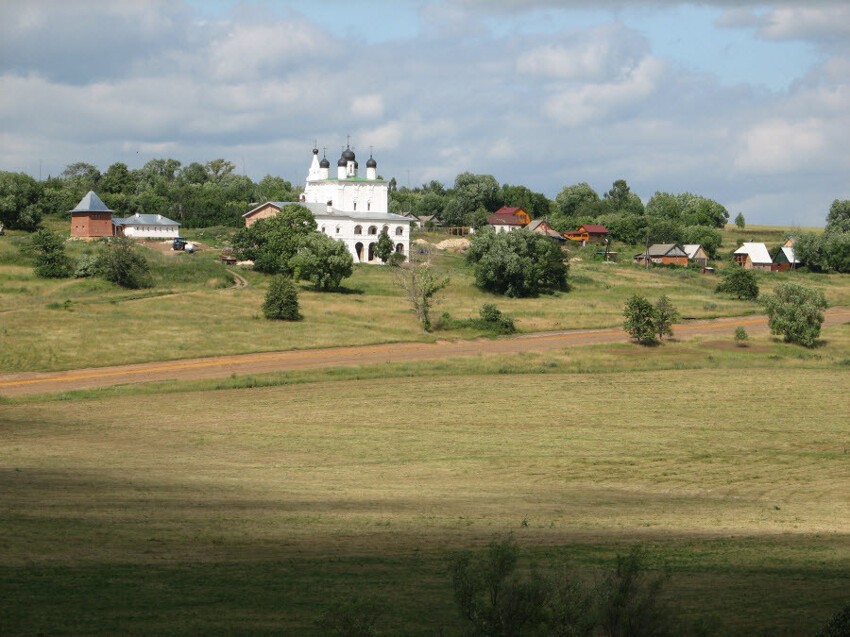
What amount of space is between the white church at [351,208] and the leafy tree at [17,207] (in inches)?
903

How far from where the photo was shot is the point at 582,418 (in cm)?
5319

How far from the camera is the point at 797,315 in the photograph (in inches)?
3054

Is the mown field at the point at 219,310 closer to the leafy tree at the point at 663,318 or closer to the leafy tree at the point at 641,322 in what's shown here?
the leafy tree at the point at 663,318

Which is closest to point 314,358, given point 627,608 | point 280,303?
point 280,303

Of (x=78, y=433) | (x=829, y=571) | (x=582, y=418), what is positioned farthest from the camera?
(x=582, y=418)

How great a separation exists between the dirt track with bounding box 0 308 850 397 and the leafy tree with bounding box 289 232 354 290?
21.3m

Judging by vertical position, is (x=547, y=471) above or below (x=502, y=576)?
below

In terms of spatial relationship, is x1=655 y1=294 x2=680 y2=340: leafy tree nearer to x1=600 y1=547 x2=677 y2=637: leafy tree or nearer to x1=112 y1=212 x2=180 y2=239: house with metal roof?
x1=600 y1=547 x2=677 y2=637: leafy tree

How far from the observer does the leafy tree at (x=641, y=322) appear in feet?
252

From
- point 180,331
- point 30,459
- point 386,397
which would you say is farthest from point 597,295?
point 30,459

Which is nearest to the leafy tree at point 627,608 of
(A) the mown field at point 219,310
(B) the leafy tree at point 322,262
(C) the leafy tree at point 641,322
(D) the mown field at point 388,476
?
(D) the mown field at point 388,476

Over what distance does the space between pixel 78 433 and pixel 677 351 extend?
40510 millimetres

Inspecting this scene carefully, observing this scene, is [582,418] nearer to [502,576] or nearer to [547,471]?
[547,471]

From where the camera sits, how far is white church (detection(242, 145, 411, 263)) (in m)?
118
